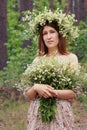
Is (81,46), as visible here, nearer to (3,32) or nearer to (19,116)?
(3,32)

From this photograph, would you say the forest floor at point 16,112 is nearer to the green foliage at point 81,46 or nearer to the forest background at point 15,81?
the forest background at point 15,81

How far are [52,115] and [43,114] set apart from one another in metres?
0.08

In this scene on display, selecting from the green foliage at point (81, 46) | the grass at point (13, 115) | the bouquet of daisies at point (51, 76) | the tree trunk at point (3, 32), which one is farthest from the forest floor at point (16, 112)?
the tree trunk at point (3, 32)

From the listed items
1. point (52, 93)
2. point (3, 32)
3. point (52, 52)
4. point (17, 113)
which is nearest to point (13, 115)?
point (17, 113)

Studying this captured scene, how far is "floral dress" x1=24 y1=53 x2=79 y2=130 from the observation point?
3730mm

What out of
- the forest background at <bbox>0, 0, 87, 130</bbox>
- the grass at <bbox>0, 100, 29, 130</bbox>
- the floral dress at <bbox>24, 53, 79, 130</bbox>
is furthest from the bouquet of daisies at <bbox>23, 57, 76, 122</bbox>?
the grass at <bbox>0, 100, 29, 130</bbox>

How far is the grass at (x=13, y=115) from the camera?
7.56 m

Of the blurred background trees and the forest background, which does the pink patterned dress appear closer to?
the forest background

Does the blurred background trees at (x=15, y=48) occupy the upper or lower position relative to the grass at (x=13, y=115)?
upper

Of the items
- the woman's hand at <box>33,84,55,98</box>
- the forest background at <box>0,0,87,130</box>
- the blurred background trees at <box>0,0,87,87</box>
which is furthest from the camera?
the blurred background trees at <box>0,0,87,87</box>

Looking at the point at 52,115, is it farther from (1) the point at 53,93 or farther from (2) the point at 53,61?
(2) the point at 53,61

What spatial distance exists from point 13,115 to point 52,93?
15.8 ft

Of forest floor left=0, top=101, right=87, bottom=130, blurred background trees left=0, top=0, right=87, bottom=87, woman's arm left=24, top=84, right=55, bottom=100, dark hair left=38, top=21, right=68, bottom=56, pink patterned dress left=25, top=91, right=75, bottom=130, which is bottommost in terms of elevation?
forest floor left=0, top=101, right=87, bottom=130

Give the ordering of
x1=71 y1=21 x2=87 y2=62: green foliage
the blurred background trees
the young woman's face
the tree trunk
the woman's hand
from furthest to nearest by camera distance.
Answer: the tree trunk < x1=71 y1=21 x2=87 y2=62: green foliage < the blurred background trees < the young woman's face < the woman's hand
